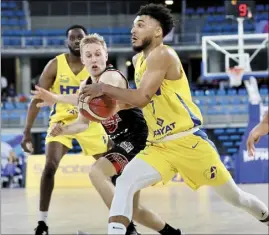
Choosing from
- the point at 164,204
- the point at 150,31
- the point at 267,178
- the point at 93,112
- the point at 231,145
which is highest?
the point at 150,31

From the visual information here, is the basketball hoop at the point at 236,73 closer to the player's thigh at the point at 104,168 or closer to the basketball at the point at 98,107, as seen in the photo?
the player's thigh at the point at 104,168

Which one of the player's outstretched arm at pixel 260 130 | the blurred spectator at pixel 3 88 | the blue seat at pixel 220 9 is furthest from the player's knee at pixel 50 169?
the blue seat at pixel 220 9

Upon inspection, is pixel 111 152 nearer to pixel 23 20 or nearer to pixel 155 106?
pixel 155 106

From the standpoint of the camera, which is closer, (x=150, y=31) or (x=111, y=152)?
(x=150, y=31)

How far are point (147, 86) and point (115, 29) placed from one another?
26380 millimetres

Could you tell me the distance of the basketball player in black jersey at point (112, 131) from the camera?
487 cm

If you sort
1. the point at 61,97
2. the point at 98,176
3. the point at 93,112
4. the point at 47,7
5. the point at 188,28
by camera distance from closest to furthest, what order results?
1. the point at 93,112
2. the point at 61,97
3. the point at 98,176
4. the point at 188,28
5. the point at 47,7

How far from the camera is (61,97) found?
4672mm

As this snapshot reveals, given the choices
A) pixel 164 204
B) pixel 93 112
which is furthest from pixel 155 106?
pixel 164 204

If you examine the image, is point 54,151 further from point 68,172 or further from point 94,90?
point 68,172

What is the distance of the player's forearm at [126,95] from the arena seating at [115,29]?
966 inches

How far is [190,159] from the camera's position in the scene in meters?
4.44

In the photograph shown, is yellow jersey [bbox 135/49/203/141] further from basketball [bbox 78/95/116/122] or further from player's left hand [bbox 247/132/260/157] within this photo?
player's left hand [bbox 247/132/260/157]

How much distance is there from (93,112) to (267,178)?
35.6ft
